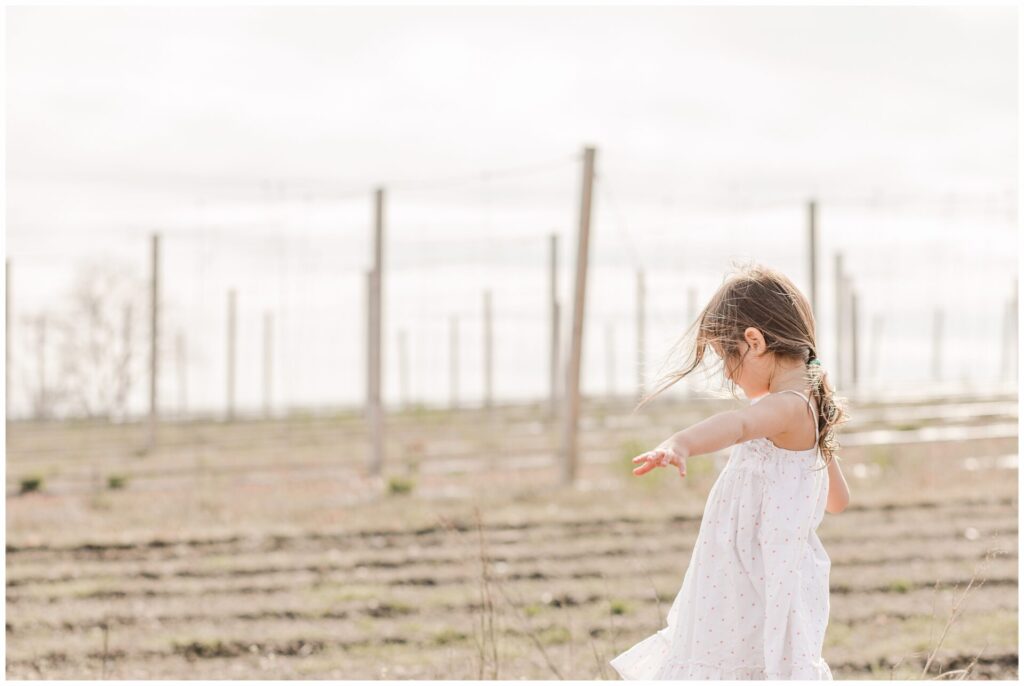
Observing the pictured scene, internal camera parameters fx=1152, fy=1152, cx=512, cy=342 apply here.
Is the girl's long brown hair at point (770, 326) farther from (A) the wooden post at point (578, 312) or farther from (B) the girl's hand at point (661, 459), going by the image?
(A) the wooden post at point (578, 312)

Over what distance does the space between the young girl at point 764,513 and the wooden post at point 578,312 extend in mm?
9724

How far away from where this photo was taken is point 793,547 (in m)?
2.76

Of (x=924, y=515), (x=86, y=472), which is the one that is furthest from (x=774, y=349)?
(x=86, y=472)

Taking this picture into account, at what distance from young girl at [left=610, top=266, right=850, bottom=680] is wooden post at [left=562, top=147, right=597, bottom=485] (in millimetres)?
9724

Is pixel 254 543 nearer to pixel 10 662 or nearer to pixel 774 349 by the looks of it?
pixel 10 662

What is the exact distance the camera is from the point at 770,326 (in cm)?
284

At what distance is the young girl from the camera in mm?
2732

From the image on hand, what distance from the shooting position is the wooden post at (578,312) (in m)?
12.7

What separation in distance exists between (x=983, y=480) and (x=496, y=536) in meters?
6.86

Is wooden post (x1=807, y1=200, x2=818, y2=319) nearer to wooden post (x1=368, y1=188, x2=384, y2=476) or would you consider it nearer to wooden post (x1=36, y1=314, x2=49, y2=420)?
wooden post (x1=368, y1=188, x2=384, y2=476)

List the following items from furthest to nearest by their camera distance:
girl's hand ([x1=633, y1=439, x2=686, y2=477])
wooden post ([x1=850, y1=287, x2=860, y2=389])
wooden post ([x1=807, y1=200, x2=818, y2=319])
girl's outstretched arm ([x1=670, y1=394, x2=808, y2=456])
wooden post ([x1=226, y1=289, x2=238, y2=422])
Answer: wooden post ([x1=226, y1=289, x2=238, y2=422]), wooden post ([x1=850, y1=287, x2=860, y2=389]), wooden post ([x1=807, y1=200, x2=818, y2=319]), girl's outstretched arm ([x1=670, y1=394, x2=808, y2=456]), girl's hand ([x1=633, y1=439, x2=686, y2=477])

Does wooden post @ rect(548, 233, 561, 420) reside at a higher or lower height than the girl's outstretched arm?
higher

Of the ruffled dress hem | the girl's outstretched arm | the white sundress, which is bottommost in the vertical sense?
the ruffled dress hem

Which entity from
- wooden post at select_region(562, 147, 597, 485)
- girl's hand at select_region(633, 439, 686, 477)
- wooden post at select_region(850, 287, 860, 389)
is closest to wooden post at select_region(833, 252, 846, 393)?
wooden post at select_region(850, 287, 860, 389)
